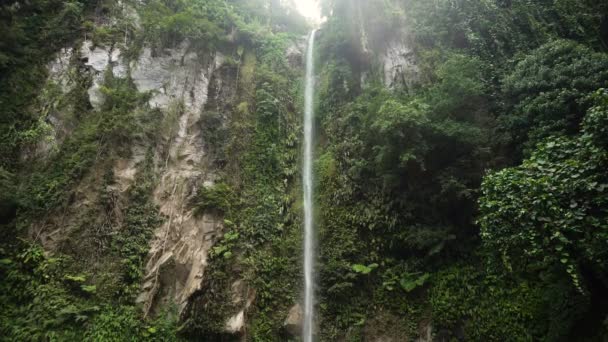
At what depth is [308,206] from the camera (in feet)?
32.6

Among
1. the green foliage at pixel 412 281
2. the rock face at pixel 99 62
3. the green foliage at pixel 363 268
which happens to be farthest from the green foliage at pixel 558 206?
the rock face at pixel 99 62

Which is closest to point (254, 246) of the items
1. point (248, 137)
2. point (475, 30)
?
point (248, 137)

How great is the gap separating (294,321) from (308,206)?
3.43m

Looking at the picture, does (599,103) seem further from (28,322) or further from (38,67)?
(38,67)

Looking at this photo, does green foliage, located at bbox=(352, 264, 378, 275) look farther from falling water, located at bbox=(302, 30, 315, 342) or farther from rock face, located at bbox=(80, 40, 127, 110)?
rock face, located at bbox=(80, 40, 127, 110)

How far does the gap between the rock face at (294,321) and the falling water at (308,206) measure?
12 centimetres

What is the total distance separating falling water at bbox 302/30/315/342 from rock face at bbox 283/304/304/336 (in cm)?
12

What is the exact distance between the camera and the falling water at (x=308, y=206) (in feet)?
26.1

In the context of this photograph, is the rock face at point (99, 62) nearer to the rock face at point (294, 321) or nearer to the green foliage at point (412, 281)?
the rock face at point (294, 321)

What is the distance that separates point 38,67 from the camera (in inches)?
395

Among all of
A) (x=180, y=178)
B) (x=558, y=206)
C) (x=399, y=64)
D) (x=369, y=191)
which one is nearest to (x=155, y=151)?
(x=180, y=178)

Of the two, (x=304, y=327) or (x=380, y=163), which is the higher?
(x=380, y=163)

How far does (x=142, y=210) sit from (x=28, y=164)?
3.31 meters

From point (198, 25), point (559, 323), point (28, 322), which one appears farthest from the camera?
point (198, 25)
